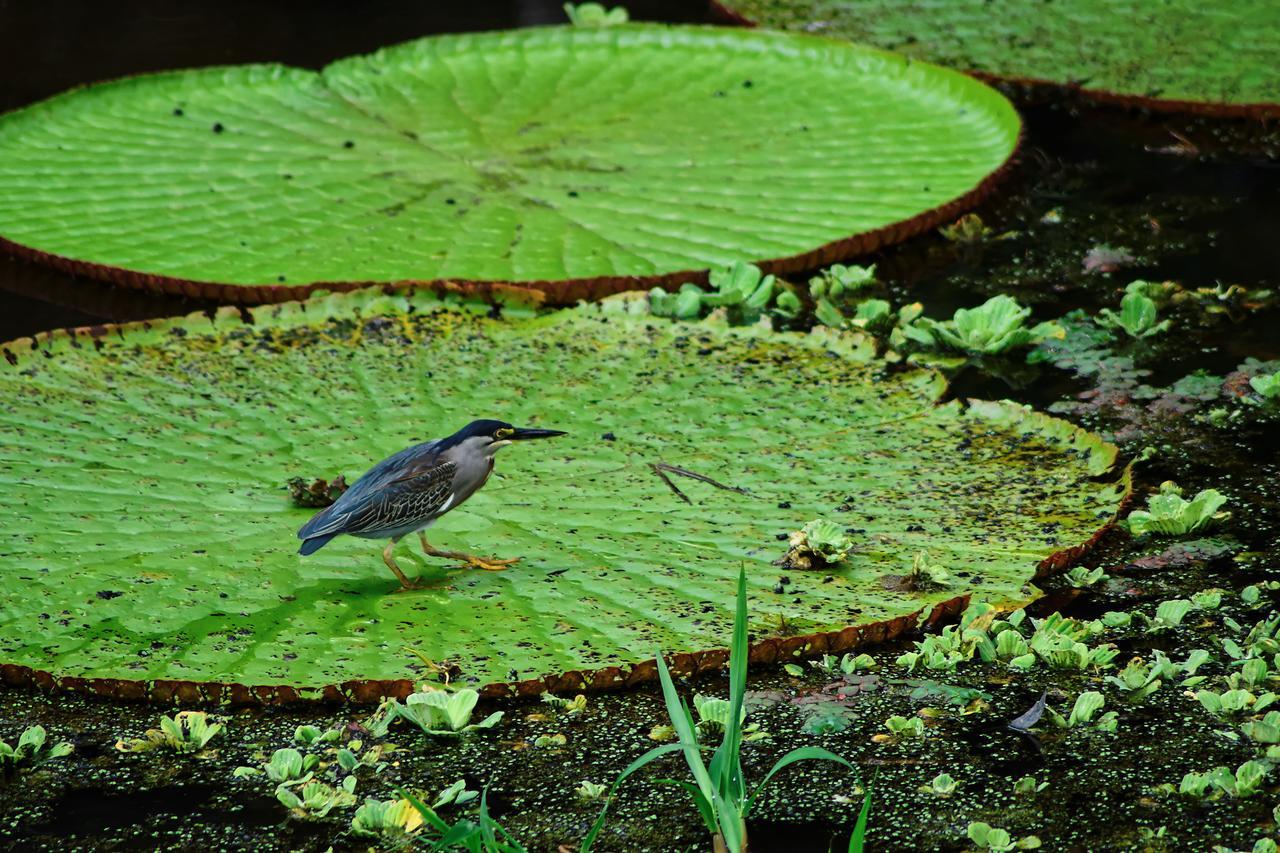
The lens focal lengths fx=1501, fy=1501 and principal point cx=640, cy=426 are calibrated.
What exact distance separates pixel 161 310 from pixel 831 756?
279cm

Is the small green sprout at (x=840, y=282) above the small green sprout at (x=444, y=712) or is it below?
above

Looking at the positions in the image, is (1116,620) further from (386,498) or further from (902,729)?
(386,498)

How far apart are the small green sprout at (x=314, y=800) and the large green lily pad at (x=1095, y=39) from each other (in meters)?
4.12

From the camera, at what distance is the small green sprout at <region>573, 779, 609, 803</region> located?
7.59 feet

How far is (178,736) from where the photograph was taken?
2465 millimetres

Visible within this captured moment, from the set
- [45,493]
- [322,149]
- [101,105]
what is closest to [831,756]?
[45,493]

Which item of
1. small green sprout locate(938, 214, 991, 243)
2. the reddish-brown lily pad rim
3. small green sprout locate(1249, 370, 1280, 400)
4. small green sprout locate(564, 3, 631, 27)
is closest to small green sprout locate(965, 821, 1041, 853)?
small green sprout locate(1249, 370, 1280, 400)

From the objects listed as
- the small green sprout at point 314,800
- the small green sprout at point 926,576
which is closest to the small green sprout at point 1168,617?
the small green sprout at point 926,576

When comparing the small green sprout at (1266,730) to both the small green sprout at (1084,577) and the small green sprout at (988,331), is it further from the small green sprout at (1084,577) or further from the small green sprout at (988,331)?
the small green sprout at (988,331)

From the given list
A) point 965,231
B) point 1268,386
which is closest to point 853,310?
point 965,231

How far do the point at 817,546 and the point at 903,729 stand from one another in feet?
Result: 1.57

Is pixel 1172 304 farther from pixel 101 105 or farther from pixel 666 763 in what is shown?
pixel 101 105

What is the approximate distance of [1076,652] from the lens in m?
2.61

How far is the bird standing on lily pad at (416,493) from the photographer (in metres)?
2.75
